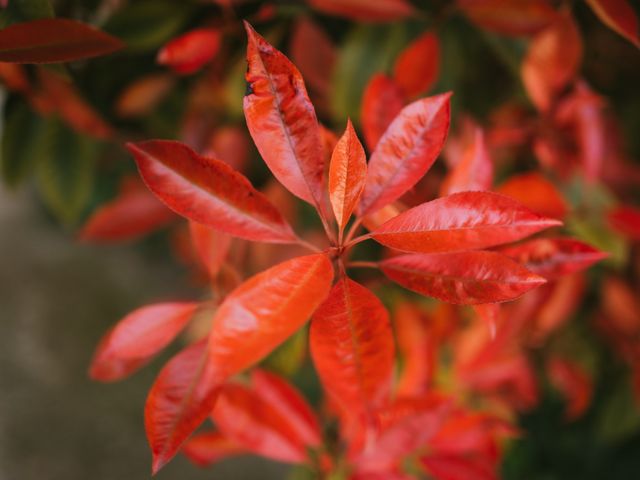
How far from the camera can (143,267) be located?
1.73 meters

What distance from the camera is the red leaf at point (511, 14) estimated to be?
0.64 meters

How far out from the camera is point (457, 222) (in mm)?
393

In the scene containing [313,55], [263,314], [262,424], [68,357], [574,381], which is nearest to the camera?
[263,314]

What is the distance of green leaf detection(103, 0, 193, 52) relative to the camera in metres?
0.68

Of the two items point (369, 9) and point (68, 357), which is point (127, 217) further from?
point (68, 357)

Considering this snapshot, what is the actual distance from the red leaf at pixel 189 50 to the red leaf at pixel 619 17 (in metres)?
0.42

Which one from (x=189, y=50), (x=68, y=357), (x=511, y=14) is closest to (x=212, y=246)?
(x=189, y=50)

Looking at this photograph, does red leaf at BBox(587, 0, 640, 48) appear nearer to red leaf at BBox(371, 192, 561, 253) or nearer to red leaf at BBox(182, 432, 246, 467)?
red leaf at BBox(371, 192, 561, 253)

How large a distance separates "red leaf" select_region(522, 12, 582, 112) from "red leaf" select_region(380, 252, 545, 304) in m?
0.40

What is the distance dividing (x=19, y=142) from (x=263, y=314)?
58cm

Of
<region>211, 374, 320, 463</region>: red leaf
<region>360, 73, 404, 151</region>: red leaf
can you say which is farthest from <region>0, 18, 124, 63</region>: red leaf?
<region>211, 374, 320, 463</region>: red leaf

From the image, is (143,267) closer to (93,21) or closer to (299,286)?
(93,21)

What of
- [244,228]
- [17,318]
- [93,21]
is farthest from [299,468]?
[17,318]

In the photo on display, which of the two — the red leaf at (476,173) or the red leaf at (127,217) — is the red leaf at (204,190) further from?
the red leaf at (127,217)
